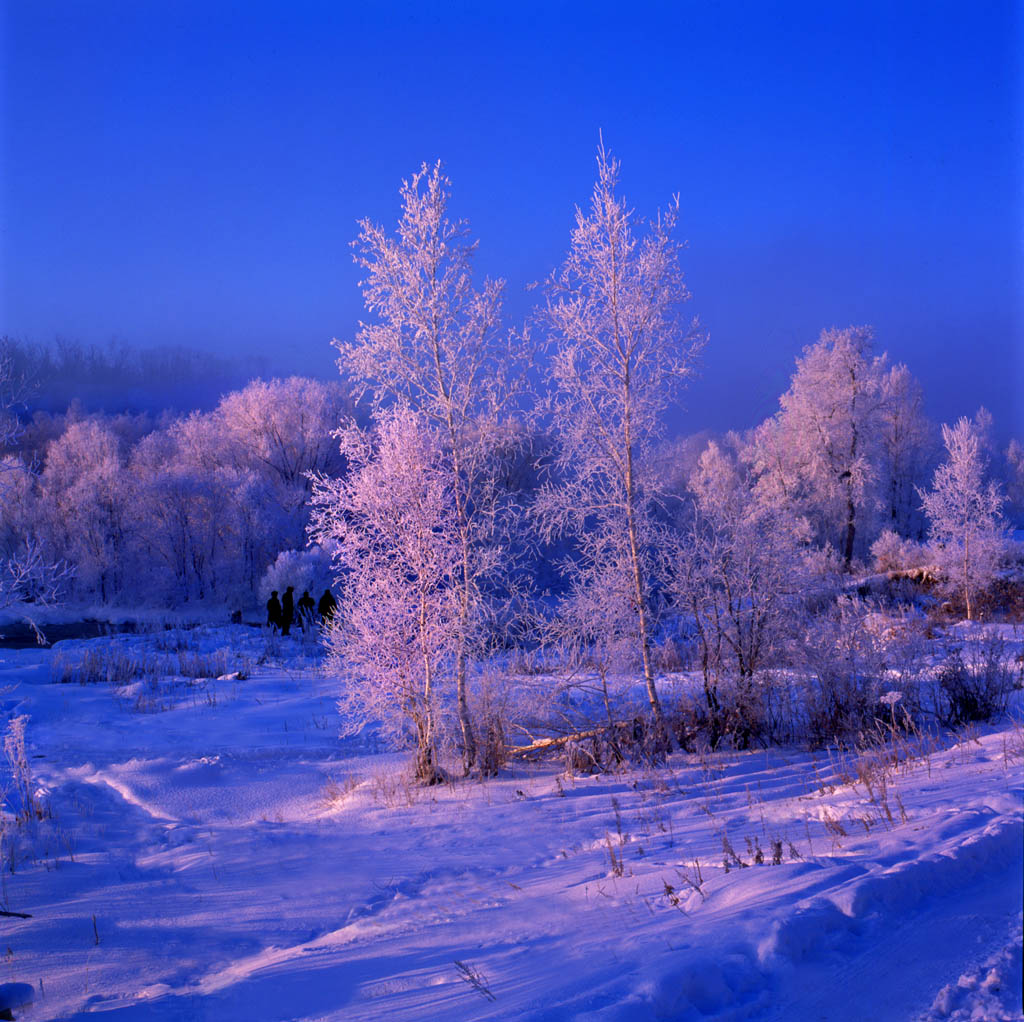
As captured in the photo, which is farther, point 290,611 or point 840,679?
point 290,611

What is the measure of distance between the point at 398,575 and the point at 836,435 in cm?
3083

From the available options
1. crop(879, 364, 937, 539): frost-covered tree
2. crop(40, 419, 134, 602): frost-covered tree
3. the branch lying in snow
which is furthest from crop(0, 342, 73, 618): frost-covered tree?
crop(879, 364, 937, 539): frost-covered tree

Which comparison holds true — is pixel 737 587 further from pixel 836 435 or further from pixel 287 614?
pixel 836 435

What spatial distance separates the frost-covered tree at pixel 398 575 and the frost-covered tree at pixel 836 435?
28614 mm

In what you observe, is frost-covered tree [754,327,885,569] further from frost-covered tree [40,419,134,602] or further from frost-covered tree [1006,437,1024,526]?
frost-covered tree [40,419,134,602]

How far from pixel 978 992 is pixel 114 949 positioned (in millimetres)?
4772

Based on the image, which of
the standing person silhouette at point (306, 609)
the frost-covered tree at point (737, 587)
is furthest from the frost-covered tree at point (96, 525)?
the frost-covered tree at point (737, 587)

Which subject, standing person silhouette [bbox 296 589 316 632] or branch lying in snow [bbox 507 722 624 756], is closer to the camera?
branch lying in snow [bbox 507 722 624 756]

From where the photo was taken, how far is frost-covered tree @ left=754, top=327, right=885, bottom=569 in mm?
34250

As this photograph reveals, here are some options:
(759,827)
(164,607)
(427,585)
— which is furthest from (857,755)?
(164,607)

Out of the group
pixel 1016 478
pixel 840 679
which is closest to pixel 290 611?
pixel 840 679

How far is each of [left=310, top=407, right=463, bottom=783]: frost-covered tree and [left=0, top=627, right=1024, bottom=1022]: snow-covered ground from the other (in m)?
0.99

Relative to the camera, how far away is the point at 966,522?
22.3m

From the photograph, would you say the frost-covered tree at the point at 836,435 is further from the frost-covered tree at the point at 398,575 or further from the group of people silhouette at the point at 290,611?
the frost-covered tree at the point at 398,575
